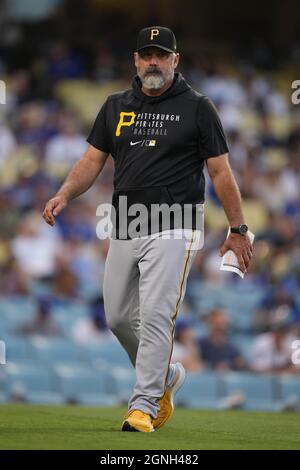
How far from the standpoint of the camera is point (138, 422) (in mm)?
6156

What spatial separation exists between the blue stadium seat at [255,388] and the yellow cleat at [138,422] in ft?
15.8

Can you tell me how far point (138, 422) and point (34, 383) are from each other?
4958mm

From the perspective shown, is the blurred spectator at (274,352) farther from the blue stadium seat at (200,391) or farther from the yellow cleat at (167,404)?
the yellow cleat at (167,404)

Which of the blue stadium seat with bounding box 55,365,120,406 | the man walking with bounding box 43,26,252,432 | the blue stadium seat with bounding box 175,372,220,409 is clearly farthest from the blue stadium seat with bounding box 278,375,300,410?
the man walking with bounding box 43,26,252,432

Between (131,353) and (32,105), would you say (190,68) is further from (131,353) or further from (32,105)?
(131,353)

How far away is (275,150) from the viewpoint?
18.0 meters

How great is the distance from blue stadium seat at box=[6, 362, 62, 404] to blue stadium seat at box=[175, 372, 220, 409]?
1.17 m

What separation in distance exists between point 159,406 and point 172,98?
169 centimetres

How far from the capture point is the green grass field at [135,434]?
5.53 m

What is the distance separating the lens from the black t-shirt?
6391 mm

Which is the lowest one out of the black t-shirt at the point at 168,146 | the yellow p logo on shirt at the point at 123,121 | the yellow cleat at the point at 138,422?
the yellow cleat at the point at 138,422

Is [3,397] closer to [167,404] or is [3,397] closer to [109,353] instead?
[109,353]

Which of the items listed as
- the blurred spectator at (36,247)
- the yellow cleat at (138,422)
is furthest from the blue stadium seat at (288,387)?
the yellow cleat at (138,422)
